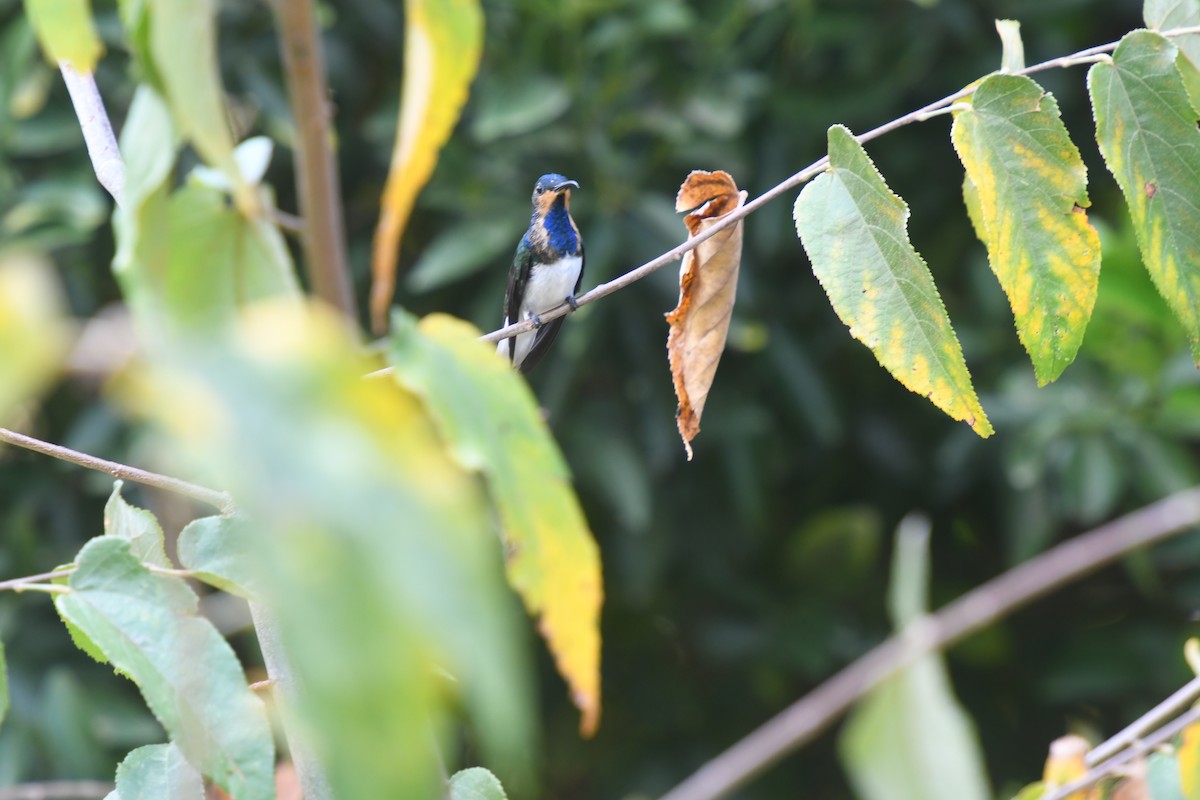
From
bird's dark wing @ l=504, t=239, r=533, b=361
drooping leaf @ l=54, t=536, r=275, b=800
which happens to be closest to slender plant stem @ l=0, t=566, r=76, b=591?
drooping leaf @ l=54, t=536, r=275, b=800

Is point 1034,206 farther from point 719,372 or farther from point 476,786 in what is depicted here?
point 719,372

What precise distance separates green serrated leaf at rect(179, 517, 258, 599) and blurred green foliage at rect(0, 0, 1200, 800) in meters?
2.42

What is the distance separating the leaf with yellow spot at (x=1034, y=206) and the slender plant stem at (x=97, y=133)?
0.84 m

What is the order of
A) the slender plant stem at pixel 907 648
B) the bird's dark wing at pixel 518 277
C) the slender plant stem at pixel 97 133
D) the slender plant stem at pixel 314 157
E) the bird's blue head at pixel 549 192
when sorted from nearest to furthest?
1. the slender plant stem at pixel 314 157
2. the slender plant stem at pixel 907 648
3. the slender plant stem at pixel 97 133
4. the bird's blue head at pixel 549 192
5. the bird's dark wing at pixel 518 277

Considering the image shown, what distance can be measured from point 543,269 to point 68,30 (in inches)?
124

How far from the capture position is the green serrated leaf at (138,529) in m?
1.30

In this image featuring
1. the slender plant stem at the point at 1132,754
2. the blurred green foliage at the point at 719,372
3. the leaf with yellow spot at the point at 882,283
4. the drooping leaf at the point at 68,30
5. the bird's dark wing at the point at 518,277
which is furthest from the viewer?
the bird's dark wing at the point at 518,277

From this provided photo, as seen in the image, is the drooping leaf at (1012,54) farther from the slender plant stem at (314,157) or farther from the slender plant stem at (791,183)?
the slender plant stem at (314,157)

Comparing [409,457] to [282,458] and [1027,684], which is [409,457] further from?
[1027,684]

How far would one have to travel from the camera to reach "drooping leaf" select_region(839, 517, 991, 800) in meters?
0.72

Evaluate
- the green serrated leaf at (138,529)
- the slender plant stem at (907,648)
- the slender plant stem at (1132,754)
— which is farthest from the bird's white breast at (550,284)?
the slender plant stem at (907,648)

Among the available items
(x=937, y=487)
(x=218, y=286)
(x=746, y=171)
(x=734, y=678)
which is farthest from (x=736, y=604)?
(x=218, y=286)

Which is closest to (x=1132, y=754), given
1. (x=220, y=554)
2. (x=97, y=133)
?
(x=220, y=554)

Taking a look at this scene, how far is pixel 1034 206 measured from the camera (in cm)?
116
